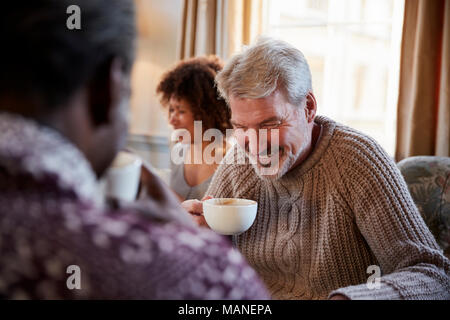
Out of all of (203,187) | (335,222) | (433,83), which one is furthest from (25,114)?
(433,83)

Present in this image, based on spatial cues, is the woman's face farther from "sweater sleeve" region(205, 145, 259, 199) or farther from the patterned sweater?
the patterned sweater

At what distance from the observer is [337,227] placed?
1113 millimetres

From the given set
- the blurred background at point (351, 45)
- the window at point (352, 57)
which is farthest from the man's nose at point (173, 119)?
the window at point (352, 57)

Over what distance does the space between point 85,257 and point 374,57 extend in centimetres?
226

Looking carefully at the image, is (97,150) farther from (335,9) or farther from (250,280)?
(335,9)

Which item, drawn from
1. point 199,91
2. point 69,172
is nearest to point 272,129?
point 69,172

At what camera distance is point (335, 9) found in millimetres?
2432

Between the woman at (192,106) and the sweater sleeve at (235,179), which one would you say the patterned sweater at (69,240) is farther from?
the woman at (192,106)

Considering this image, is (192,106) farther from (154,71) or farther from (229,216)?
(154,71)

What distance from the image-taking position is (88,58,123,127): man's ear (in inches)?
17.4

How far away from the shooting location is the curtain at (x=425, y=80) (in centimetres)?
197

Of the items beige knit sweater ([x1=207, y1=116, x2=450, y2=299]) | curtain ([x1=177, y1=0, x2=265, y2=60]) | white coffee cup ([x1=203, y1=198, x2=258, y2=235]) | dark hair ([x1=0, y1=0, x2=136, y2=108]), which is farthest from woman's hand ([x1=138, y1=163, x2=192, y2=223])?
curtain ([x1=177, y1=0, x2=265, y2=60])

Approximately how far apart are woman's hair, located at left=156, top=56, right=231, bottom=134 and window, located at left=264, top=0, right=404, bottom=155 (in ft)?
2.28
